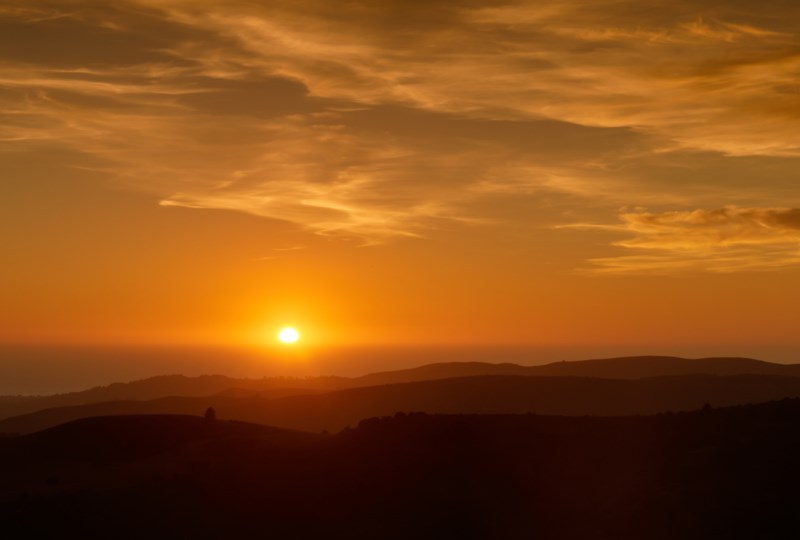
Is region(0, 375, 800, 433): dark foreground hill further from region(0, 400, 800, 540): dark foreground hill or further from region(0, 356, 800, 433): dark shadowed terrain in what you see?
region(0, 400, 800, 540): dark foreground hill

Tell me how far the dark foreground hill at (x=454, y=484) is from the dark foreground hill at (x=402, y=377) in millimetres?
55959

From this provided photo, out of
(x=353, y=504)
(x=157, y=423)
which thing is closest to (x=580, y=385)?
(x=157, y=423)

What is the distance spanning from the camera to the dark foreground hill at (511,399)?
61156mm

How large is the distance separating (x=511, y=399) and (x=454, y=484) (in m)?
39.0

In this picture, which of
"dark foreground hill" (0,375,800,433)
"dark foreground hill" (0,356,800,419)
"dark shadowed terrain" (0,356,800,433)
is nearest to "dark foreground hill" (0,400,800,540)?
"dark foreground hill" (0,375,800,433)

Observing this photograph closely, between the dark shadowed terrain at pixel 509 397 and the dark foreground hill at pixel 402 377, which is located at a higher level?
the dark foreground hill at pixel 402 377

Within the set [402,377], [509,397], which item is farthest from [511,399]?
[402,377]

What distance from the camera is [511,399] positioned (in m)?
64.4

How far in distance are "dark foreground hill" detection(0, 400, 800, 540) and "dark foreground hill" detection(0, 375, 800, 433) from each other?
31.1m

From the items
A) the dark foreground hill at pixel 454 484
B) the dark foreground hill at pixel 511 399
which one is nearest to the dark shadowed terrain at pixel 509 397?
the dark foreground hill at pixel 511 399

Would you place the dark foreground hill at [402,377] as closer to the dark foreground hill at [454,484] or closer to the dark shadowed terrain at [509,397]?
the dark shadowed terrain at [509,397]

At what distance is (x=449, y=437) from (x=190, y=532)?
8.54 meters

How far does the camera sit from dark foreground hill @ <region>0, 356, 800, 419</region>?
89562mm

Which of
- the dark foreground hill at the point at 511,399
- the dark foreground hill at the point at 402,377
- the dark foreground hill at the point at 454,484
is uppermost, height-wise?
the dark foreground hill at the point at 402,377
